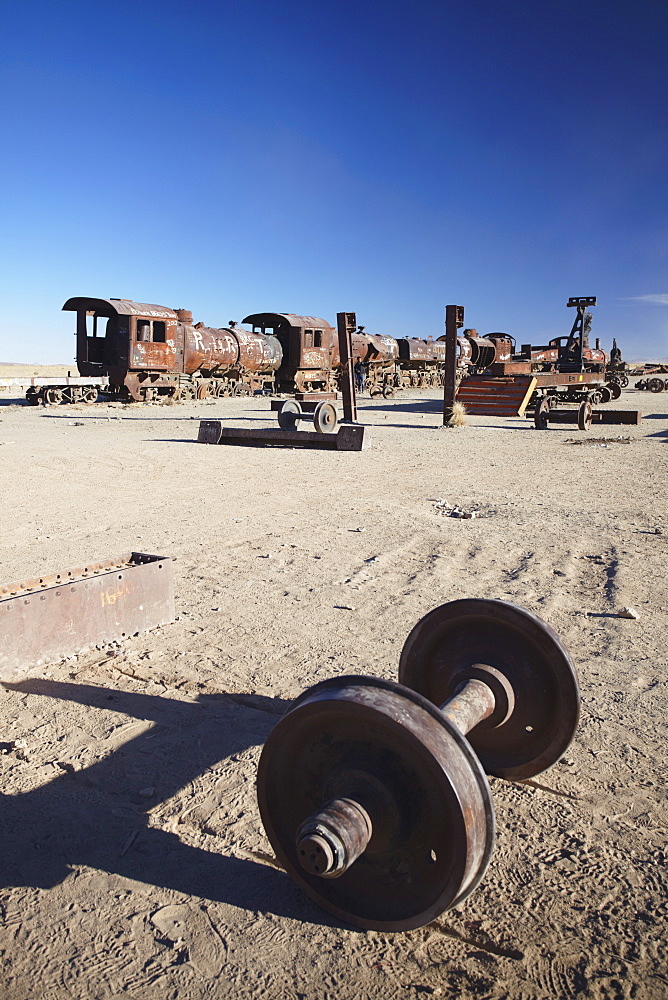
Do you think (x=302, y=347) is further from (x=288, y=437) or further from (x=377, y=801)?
(x=377, y=801)

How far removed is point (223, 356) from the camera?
27.4 metres

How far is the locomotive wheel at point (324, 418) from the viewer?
15312 millimetres

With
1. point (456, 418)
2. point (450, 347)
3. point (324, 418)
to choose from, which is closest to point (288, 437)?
point (324, 418)

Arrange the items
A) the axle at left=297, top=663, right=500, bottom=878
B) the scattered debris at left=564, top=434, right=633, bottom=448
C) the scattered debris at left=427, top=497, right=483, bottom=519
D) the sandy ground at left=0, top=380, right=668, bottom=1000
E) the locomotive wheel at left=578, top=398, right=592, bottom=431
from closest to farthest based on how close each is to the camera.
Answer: the axle at left=297, top=663, right=500, bottom=878 < the sandy ground at left=0, top=380, right=668, bottom=1000 < the scattered debris at left=427, top=497, right=483, bottom=519 < the scattered debris at left=564, top=434, right=633, bottom=448 < the locomotive wheel at left=578, top=398, right=592, bottom=431

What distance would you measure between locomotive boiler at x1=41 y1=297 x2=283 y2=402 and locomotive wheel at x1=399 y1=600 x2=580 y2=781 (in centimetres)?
2219

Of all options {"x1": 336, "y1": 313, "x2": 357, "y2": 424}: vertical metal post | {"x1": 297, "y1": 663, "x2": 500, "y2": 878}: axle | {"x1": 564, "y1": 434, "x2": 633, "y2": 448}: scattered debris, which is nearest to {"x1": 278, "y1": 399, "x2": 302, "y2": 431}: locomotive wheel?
{"x1": 336, "y1": 313, "x2": 357, "y2": 424}: vertical metal post

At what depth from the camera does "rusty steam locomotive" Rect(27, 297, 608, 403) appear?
77.7ft

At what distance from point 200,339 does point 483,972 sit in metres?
25.9

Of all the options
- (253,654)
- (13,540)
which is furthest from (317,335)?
(253,654)

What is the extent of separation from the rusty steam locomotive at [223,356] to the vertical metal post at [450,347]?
4.65 meters

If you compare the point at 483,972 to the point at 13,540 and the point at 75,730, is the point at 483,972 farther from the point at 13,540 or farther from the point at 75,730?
the point at 13,540

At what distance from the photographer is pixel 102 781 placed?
2.76 metres

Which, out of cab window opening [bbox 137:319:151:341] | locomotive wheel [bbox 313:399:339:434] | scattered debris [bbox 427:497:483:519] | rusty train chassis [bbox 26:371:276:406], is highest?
cab window opening [bbox 137:319:151:341]

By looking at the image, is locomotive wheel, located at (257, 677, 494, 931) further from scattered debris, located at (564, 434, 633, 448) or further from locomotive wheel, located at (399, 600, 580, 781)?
scattered debris, located at (564, 434, 633, 448)
